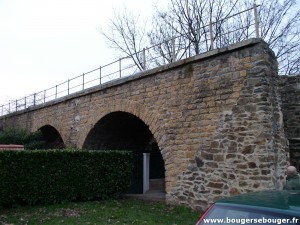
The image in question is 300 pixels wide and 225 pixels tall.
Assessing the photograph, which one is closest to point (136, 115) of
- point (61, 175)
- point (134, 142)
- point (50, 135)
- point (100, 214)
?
point (61, 175)

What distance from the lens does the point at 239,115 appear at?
8.81m

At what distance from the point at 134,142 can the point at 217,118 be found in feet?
26.7

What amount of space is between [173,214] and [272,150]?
116 inches

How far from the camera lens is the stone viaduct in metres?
8.48

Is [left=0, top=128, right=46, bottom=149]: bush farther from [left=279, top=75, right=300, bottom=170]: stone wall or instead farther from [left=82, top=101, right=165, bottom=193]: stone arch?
[left=279, top=75, right=300, bottom=170]: stone wall

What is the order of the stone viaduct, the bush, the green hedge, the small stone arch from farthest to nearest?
the small stone arch, the bush, the green hedge, the stone viaduct

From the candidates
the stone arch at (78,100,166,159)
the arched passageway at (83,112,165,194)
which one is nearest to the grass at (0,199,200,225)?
the stone arch at (78,100,166,159)

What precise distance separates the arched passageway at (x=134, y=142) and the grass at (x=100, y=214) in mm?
2983

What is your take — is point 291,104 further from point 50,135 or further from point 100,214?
point 50,135

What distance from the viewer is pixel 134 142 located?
16.9 metres

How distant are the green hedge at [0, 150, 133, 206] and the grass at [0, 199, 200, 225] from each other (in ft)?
1.25

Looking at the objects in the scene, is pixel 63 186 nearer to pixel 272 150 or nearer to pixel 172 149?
pixel 172 149

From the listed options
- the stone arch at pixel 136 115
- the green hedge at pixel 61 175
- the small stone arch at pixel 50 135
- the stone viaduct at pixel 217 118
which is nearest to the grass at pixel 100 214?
the green hedge at pixel 61 175

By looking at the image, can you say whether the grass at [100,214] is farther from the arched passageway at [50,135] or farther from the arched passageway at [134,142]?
the arched passageway at [50,135]
